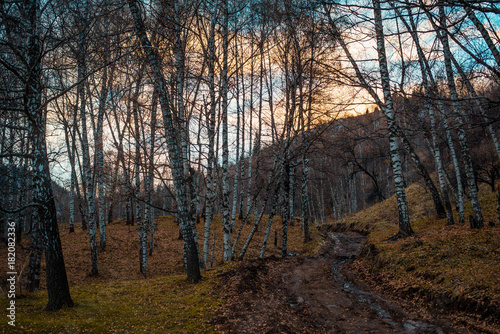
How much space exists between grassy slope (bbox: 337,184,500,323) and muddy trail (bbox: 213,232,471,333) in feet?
1.72

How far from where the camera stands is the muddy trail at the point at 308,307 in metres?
5.11

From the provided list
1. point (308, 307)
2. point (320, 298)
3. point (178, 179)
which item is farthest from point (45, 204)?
point (320, 298)

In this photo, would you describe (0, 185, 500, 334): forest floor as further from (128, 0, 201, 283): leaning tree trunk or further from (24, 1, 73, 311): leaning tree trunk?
(128, 0, 201, 283): leaning tree trunk

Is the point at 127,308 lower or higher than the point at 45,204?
lower

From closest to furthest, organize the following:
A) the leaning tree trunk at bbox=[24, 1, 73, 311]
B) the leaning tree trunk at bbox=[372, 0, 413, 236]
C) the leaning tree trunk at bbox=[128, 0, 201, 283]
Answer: the leaning tree trunk at bbox=[24, 1, 73, 311] → the leaning tree trunk at bbox=[128, 0, 201, 283] → the leaning tree trunk at bbox=[372, 0, 413, 236]

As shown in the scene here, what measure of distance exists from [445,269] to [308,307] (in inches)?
135

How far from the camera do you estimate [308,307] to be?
638cm

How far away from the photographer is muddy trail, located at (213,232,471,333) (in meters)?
5.11

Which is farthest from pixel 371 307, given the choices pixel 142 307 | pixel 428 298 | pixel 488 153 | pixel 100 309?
pixel 488 153

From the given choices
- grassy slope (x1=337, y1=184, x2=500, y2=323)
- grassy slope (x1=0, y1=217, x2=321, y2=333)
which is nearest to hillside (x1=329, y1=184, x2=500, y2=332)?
grassy slope (x1=337, y1=184, x2=500, y2=323)

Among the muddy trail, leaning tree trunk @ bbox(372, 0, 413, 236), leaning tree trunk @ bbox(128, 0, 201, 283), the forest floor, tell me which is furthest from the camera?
leaning tree trunk @ bbox(372, 0, 413, 236)

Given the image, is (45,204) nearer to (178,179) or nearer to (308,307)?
(178,179)

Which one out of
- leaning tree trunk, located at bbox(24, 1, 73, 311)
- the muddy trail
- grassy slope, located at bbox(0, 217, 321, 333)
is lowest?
the muddy trail

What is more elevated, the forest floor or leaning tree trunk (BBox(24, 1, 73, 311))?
leaning tree trunk (BBox(24, 1, 73, 311))
